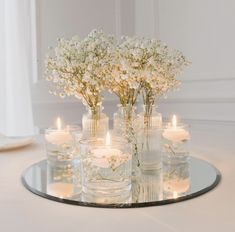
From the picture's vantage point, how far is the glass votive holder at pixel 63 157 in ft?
2.28

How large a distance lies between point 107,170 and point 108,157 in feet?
0.07

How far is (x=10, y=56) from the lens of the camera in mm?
1812

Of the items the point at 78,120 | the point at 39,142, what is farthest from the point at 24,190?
the point at 78,120

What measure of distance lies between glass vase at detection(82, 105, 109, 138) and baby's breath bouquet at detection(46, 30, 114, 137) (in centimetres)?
6

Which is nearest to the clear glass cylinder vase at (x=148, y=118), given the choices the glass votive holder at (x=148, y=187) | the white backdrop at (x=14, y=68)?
the glass votive holder at (x=148, y=187)

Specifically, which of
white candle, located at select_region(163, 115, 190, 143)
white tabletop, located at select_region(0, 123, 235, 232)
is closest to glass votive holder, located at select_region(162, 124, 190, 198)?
white candle, located at select_region(163, 115, 190, 143)

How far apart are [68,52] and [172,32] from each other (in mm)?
1418

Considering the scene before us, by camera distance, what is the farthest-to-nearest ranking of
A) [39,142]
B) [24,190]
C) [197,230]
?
[39,142] → [24,190] → [197,230]

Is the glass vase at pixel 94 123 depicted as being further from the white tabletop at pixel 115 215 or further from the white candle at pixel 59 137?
the white tabletop at pixel 115 215

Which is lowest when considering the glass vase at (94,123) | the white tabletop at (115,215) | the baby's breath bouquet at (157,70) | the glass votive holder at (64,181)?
the white tabletop at (115,215)

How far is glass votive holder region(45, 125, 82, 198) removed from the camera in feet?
2.28

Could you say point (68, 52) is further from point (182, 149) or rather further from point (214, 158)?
point (214, 158)

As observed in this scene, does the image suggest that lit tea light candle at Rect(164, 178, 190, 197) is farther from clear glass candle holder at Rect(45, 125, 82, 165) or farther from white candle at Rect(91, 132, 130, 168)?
clear glass candle holder at Rect(45, 125, 82, 165)

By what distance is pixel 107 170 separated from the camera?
1.95 ft
